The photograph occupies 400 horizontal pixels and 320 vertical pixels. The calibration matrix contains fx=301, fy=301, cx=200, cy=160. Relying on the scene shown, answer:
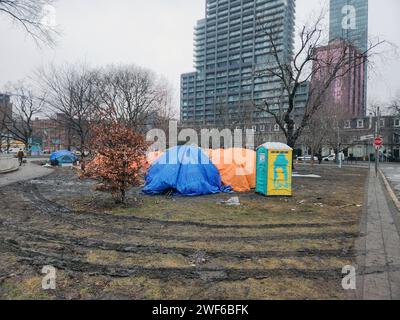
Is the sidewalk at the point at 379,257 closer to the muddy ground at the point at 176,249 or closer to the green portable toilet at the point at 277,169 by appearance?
the muddy ground at the point at 176,249

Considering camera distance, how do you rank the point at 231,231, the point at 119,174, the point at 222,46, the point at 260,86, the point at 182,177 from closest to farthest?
the point at 231,231 → the point at 119,174 → the point at 182,177 → the point at 260,86 → the point at 222,46

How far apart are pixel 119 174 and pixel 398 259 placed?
7213mm

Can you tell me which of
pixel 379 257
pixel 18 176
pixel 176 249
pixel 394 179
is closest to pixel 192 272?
pixel 176 249

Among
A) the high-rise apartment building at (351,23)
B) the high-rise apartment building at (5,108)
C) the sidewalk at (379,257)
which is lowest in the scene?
the sidewalk at (379,257)

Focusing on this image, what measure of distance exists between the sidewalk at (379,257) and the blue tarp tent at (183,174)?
6.24 m

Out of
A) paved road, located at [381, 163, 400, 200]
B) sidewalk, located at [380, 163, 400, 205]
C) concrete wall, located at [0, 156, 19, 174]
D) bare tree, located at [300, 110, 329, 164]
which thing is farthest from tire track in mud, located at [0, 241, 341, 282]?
bare tree, located at [300, 110, 329, 164]

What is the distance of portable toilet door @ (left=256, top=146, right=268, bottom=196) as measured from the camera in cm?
1240

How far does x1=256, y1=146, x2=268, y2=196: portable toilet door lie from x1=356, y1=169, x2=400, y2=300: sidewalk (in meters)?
4.18

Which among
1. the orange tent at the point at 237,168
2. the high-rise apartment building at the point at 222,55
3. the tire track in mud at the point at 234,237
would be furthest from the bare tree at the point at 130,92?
the high-rise apartment building at the point at 222,55

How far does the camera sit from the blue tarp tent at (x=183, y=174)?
41.0 ft

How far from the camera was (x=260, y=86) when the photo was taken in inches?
3703

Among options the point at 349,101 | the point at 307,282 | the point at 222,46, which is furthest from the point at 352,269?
the point at 222,46

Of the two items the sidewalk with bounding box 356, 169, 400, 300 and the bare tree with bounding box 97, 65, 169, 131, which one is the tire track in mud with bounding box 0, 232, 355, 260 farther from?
the bare tree with bounding box 97, 65, 169, 131

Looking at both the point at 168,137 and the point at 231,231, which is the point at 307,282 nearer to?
the point at 231,231
